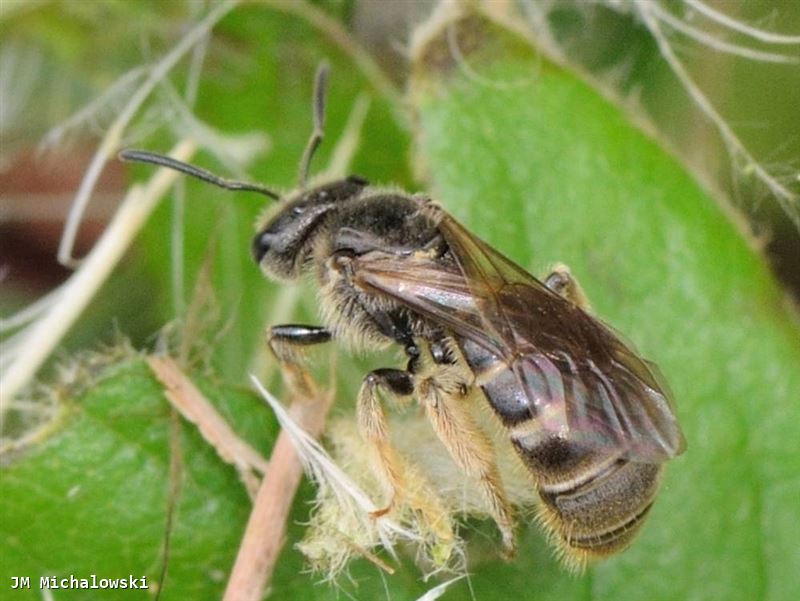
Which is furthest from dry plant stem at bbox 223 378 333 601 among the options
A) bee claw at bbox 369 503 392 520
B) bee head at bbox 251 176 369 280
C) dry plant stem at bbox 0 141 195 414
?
dry plant stem at bbox 0 141 195 414

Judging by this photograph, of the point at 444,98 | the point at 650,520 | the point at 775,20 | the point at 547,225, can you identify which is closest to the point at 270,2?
the point at 444,98

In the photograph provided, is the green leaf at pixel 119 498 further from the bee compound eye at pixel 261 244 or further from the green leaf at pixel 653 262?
the green leaf at pixel 653 262

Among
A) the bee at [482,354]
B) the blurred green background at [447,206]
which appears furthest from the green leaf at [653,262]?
the bee at [482,354]

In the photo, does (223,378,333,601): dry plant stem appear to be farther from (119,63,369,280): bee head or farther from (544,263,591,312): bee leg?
(544,263,591,312): bee leg

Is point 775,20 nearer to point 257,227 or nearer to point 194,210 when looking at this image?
point 257,227

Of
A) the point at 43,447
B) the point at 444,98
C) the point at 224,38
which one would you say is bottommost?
the point at 43,447

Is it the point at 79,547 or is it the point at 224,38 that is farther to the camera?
the point at 224,38
